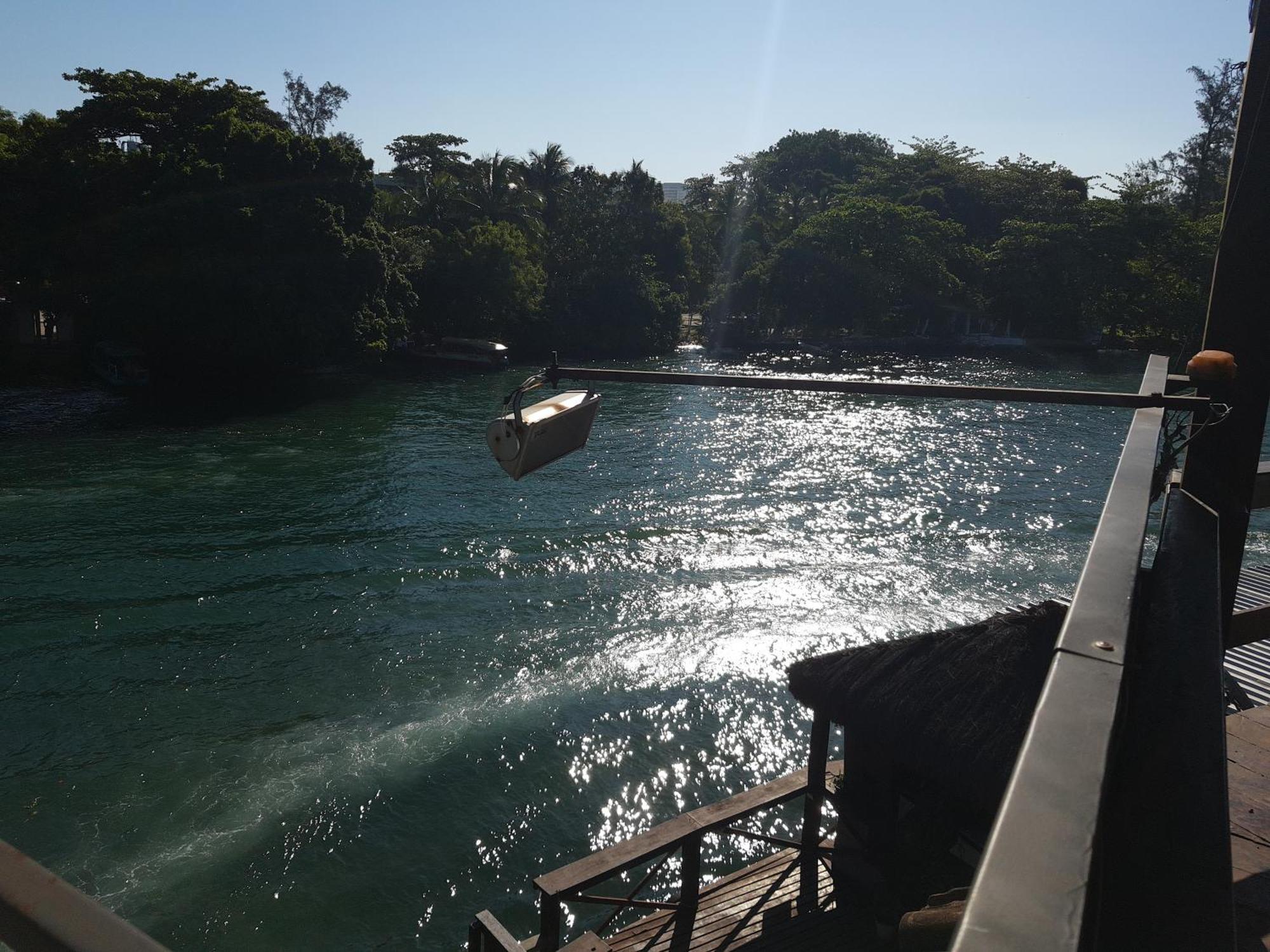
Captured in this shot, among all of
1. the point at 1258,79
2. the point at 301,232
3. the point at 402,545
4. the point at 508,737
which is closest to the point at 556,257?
the point at 301,232

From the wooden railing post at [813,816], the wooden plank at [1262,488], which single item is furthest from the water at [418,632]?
the wooden plank at [1262,488]

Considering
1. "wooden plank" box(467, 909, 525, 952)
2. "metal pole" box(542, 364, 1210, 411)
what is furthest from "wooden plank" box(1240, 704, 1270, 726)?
"wooden plank" box(467, 909, 525, 952)

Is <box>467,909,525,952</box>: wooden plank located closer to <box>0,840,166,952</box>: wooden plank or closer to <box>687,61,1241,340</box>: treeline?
<box>0,840,166,952</box>: wooden plank

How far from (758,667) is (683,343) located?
37756mm

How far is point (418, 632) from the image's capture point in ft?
41.8

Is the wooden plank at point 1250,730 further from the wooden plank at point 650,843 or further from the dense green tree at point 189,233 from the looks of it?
the dense green tree at point 189,233

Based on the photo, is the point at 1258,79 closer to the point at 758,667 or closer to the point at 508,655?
the point at 758,667

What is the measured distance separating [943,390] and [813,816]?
12.9 ft

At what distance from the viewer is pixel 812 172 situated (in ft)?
226

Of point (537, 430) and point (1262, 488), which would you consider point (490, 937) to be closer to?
point (537, 430)

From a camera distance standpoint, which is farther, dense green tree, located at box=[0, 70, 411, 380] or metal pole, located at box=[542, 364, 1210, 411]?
dense green tree, located at box=[0, 70, 411, 380]

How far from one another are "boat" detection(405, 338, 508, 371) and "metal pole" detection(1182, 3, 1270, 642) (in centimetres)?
3429

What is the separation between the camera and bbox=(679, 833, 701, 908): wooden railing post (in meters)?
5.72

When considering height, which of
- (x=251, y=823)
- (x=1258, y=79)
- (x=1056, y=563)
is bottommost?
(x=251, y=823)
